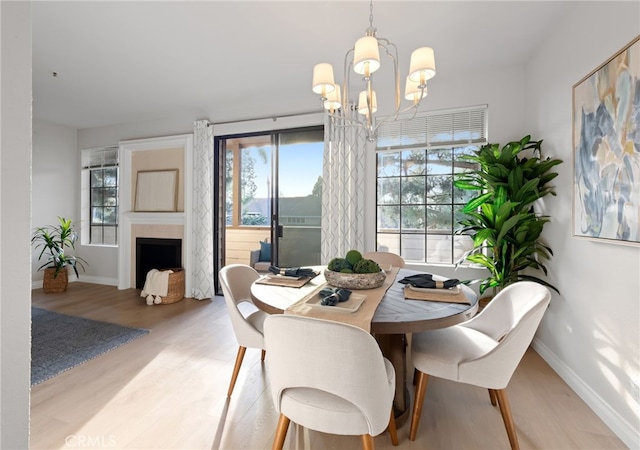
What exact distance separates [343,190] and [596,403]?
2.65 m

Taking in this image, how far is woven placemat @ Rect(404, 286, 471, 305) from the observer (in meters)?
1.51

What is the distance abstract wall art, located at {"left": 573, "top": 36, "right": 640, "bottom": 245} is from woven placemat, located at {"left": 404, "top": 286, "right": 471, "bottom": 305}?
919mm

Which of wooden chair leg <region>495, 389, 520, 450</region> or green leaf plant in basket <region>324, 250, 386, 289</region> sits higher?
green leaf plant in basket <region>324, 250, 386, 289</region>

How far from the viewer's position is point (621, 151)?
1.60 m

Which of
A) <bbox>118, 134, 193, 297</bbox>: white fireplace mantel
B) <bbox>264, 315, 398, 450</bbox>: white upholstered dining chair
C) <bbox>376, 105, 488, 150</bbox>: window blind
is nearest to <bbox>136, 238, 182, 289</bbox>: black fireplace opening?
<bbox>118, 134, 193, 297</bbox>: white fireplace mantel

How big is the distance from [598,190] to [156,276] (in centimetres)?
458

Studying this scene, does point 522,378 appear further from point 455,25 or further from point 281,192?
point 281,192

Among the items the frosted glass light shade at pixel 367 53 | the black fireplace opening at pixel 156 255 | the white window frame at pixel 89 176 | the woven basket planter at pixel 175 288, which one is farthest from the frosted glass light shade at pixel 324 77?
the white window frame at pixel 89 176

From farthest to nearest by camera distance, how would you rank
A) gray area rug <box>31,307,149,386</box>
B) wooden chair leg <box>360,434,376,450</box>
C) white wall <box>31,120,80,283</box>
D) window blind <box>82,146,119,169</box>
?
window blind <box>82,146,119,169</box> → white wall <box>31,120,80,283</box> → gray area rug <box>31,307,149,386</box> → wooden chair leg <box>360,434,376,450</box>

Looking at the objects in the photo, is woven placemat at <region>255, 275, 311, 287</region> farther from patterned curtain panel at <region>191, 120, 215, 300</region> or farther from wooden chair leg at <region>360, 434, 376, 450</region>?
patterned curtain panel at <region>191, 120, 215, 300</region>

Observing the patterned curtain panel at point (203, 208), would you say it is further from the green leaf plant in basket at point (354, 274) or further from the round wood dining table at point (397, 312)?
the green leaf plant in basket at point (354, 274)

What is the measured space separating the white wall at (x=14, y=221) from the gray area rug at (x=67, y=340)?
2230 mm

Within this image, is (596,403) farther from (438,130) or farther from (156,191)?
(156,191)

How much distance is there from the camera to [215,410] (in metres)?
1.80
